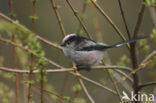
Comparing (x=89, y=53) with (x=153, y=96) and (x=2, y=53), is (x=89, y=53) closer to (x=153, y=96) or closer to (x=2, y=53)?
(x=153, y=96)

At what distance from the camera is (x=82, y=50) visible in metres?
3.42

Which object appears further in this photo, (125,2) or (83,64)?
(125,2)

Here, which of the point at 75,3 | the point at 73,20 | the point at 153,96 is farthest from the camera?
the point at 73,20

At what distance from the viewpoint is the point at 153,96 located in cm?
321

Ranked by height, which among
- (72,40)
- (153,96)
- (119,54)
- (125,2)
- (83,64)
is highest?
(125,2)

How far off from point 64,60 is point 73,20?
104cm

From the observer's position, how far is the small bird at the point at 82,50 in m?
3.33

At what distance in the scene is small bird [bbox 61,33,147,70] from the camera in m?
3.33

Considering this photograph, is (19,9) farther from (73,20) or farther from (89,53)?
(89,53)

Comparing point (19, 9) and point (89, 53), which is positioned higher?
point (19, 9)

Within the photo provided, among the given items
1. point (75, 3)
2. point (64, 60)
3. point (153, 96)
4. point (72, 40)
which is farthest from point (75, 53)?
point (64, 60)

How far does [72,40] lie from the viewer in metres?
3.37

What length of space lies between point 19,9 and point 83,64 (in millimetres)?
5296

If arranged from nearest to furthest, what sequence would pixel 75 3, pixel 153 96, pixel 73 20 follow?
pixel 153 96 < pixel 75 3 < pixel 73 20
